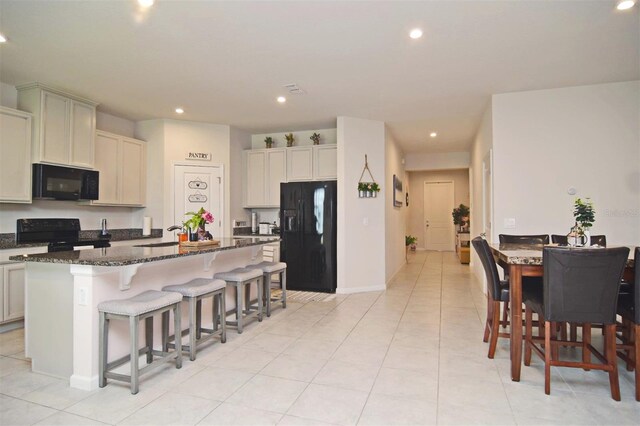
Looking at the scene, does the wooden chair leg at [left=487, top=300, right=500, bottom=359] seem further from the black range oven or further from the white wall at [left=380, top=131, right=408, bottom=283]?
the black range oven

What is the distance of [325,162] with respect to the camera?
5.84 m

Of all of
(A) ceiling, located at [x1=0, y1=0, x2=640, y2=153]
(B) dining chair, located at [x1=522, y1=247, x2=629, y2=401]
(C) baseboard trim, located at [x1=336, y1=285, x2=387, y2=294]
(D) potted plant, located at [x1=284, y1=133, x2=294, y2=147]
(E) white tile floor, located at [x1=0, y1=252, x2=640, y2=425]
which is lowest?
(E) white tile floor, located at [x1=0, y1=252, x2=640, y2=425]

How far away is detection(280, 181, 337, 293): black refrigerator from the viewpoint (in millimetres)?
5406

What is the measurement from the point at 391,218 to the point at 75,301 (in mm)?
4995

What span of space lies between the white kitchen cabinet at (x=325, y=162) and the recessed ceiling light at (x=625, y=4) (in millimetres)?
3739

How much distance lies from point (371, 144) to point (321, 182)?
3.36 ft

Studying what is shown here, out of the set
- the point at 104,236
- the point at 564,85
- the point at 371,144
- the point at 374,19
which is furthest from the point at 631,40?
the point at 104,236

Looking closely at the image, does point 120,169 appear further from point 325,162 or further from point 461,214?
point 461,214

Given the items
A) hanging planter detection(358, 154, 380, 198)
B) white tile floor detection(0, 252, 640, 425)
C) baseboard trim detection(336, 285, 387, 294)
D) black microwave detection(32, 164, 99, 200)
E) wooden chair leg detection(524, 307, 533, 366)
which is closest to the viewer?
white tile floor detection(0, 252, 640, 425)

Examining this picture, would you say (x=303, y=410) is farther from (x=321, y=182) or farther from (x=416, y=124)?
(x=416, y=124)

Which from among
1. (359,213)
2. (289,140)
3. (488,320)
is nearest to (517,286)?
(488,320)

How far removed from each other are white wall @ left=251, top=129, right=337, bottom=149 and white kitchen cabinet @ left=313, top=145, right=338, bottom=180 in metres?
0.30

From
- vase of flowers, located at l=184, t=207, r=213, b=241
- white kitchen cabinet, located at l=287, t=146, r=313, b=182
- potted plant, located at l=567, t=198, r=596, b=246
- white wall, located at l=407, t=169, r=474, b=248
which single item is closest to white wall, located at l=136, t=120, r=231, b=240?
white kitchen cabinet, located at l=287, t=146, r=313, b=182

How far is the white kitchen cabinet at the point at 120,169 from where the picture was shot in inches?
191
